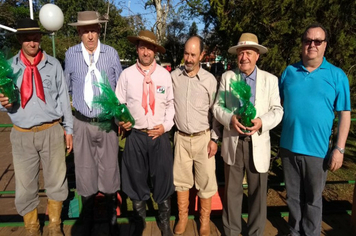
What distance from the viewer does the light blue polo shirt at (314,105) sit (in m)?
2.66

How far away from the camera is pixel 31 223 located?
3129 millimetres

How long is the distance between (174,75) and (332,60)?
8.52ft

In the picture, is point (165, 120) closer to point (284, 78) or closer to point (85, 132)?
point (85, 132)

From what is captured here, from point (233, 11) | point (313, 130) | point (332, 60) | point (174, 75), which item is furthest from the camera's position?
point (233, 11)

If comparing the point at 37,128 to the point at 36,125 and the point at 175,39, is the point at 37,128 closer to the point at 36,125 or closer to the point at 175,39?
the point at 36,125

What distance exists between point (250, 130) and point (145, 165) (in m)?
1.24

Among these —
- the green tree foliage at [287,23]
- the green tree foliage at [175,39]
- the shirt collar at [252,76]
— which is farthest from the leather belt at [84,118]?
the green tree foliage at [175,39]

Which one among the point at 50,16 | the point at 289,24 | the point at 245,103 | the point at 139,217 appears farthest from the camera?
the point at 50,16

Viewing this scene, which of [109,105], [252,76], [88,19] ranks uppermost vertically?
[88,19]

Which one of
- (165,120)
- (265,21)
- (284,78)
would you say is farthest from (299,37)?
(165,120)

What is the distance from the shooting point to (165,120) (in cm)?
311

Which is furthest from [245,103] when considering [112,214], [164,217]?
[112,214]

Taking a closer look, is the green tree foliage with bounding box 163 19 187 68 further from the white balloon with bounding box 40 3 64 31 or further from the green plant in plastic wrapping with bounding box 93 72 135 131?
the green plant in plastic wrapping with bounding box 93 72 135 131

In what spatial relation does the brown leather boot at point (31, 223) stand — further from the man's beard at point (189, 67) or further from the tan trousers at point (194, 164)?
the man's beard at point (189, 67)
